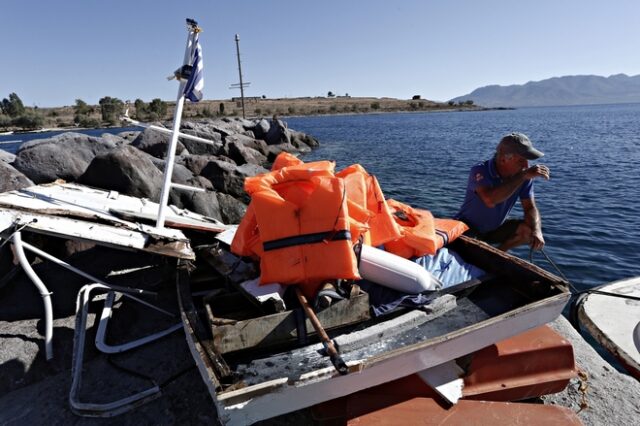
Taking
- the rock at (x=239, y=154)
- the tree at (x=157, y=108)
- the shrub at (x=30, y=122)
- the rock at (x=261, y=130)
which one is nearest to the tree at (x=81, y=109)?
the shrub at (x=30, y=122)

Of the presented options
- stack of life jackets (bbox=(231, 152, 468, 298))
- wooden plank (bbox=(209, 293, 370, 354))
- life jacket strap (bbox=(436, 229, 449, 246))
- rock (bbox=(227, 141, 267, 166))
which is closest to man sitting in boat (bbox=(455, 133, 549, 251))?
life jacket strap (bbox=(436, 229, 449, 246))

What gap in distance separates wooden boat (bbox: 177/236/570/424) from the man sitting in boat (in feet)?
3.83

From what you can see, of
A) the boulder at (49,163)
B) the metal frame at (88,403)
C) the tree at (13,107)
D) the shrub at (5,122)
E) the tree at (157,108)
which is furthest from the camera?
the tree at (13,107)

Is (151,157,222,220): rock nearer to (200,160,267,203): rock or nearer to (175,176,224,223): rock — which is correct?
(175,176,224,223): rock

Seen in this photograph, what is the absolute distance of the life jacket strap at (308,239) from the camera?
3191 mm

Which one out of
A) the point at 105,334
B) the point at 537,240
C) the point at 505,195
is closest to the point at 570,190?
the point at 537,240

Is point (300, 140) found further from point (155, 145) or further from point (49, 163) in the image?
point (49, 163)

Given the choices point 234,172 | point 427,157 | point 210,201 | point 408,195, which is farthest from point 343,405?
point 427,157

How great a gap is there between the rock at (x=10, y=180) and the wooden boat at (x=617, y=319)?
27.1 feet

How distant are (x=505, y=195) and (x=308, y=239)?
2944 mm

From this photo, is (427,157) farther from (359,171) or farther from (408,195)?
(359,171)

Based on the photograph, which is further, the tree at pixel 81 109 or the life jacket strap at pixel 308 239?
the tree at pixel 81 109

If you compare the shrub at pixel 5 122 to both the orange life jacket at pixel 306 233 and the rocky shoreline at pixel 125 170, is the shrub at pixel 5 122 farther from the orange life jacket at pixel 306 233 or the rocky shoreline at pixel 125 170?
the orange life jacket at pixel 306 233

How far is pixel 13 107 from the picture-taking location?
259ft
